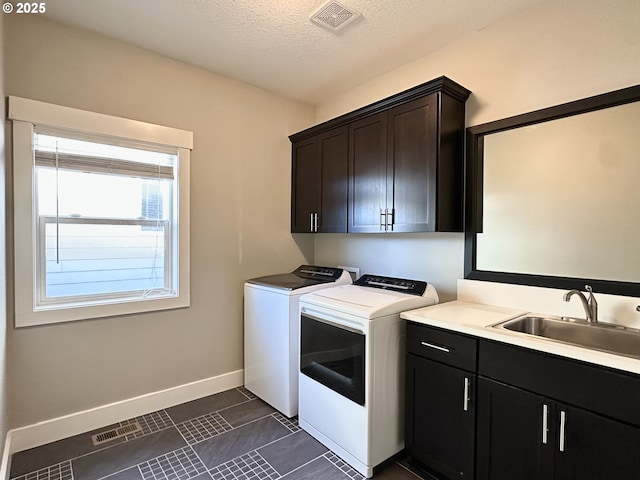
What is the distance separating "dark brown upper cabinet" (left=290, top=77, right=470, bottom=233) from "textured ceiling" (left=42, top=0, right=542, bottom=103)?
0.40 meters

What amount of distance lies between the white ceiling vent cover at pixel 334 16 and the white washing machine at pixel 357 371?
5.71 feet

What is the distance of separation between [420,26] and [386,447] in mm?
2581

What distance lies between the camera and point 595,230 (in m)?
1.78

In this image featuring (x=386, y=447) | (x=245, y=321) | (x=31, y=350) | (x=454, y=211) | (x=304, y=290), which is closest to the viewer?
(x=386, y=447)

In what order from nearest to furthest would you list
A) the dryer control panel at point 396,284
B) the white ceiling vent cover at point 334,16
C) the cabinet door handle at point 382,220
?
the white ceiling vent cover at point 334,16 < the dryer control panel at point 396,284 < the cabinet door handle at point 382,220

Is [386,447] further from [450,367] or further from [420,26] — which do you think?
[420,26]

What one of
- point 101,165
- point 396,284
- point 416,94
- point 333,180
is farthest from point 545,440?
point 101,165

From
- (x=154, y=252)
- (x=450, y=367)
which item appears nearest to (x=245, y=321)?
(x=154, y=252)

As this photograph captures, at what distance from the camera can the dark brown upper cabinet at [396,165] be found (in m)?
2.13

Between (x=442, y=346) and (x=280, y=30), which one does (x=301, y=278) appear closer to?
(x=442, y=346)

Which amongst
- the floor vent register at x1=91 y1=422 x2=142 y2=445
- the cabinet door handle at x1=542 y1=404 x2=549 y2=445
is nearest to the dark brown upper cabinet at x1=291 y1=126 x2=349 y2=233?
the cabinet door handle at x1=542 y1=404 x2=549 y2=445

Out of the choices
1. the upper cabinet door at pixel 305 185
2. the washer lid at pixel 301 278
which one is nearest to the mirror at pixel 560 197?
the washer lid at pixel 301 278

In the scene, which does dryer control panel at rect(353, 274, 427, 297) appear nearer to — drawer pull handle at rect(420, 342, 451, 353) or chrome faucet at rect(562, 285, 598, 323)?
drawer pull handle at rect(420, 342, 451, 353)

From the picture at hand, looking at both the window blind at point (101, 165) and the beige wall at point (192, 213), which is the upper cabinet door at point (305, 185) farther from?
the window blind at point (101, 165)
